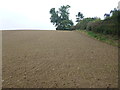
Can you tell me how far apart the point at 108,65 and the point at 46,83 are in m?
2.00

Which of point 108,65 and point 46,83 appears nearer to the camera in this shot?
point 46,83

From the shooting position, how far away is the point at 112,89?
2.49m

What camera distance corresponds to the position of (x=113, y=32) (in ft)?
23.6

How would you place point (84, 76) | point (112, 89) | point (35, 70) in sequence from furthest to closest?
point (35, 70)
point (84, 76)
point (112, 89)

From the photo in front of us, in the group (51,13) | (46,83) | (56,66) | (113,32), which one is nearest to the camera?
(46,83)

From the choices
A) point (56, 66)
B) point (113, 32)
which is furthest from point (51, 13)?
point (56, 66)

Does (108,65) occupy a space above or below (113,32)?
below

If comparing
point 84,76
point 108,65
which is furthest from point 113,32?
point 84,76

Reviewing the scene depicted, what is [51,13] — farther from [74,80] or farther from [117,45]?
[74,80]

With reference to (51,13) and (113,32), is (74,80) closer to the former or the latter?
(113,32)

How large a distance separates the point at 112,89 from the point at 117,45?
4.14 metres

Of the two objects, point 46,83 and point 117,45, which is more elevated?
point 117,45

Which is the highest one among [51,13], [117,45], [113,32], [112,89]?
[51,13]

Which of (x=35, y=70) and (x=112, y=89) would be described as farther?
(x=35, y=70)
